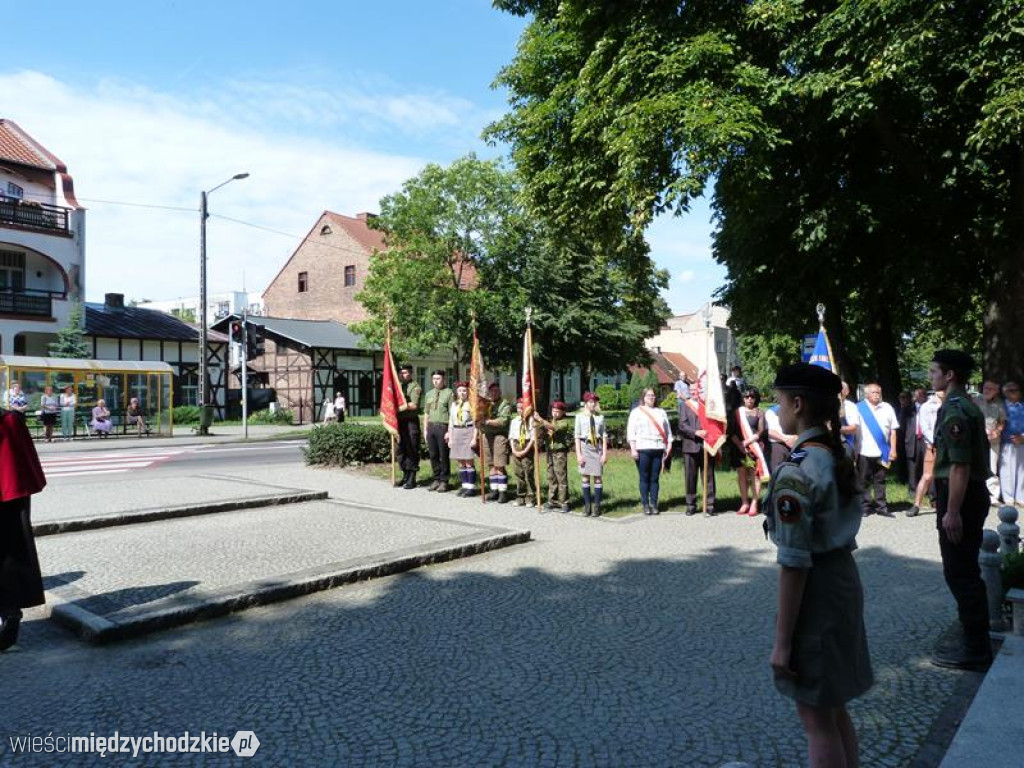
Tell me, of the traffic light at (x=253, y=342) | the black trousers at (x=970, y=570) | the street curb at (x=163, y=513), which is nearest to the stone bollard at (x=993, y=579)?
the black trousers at (x=970, y=570)

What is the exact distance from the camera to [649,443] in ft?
35.0

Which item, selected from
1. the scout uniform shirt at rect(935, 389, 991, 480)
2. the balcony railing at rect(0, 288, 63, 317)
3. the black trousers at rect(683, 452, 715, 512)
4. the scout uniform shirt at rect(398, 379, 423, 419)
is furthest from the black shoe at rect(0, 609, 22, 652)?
the balcony railing at rect(0, 288, 63, 317)

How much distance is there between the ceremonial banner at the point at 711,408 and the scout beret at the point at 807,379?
330 inches

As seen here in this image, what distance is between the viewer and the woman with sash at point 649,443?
10672 mm

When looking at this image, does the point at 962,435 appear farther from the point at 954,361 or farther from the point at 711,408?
the point at 711,408

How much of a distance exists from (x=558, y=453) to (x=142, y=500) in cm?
615

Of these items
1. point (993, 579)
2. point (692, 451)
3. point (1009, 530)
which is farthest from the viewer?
point (692, 451)

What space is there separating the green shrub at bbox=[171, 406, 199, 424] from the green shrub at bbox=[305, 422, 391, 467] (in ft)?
71.4

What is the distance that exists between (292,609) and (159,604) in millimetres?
1017

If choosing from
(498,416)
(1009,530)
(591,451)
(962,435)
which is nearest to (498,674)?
(962,435)

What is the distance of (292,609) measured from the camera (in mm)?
6234

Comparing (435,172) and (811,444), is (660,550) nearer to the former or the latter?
(811,444)

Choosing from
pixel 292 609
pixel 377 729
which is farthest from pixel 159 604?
pixel 377 729

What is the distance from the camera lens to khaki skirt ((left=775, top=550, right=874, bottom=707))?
2.78m
